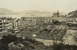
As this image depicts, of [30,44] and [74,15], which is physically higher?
[74,15]

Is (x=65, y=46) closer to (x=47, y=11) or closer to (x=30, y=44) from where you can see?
(x=30, y=44)

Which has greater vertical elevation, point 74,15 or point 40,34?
point 74,15

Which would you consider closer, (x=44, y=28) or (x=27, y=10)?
(x=44, y=28)

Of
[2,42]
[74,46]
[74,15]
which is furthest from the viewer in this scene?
[74,15]

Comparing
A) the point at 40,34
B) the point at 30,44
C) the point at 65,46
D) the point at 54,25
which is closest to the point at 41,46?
the point at 30,44

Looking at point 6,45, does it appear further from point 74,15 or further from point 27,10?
point 27,10

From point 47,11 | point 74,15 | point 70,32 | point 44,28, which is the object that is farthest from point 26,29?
point 47,11

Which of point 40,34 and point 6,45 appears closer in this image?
point 6,45

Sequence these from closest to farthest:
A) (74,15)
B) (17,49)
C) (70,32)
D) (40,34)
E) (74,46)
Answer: (17,49)
(74,46)
(70,32)
(40,34)
(74,15)

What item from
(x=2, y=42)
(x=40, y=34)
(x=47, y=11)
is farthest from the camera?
(x=47, y=11)
